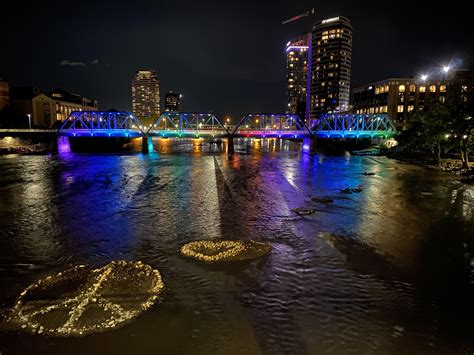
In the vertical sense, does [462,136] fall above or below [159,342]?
above

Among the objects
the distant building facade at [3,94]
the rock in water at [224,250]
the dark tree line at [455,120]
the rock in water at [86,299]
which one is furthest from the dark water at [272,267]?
the distant building facade at [3,94]

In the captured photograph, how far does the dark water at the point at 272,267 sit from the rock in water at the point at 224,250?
0.59 m

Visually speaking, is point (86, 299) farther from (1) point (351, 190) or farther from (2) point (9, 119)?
(2) point (9, 119)

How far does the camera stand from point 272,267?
42.7 ft

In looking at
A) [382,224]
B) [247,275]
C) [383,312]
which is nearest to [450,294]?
[383,312]

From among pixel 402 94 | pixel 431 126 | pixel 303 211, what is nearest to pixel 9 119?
pixel 303 211

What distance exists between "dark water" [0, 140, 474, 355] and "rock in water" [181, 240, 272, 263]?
23.3 inches

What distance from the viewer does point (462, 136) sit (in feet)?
144

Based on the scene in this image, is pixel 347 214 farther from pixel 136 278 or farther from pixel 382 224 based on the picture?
pixel 136 278

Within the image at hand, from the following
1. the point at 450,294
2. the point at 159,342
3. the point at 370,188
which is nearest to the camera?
the point at 159,342

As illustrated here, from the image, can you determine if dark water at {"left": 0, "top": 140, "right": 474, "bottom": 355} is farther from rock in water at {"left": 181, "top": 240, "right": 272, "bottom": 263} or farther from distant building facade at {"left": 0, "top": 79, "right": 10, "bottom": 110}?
distant building facade at {"left": 0, "top": 79, "right": 10, "bottom": 110}

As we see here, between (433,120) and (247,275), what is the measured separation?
47382 mm

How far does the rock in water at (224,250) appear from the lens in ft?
45.6

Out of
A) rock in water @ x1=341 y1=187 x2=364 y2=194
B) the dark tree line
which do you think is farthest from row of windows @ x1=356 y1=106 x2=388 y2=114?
rock in water @ x1=341 y1=187 x2=364 y2=194
